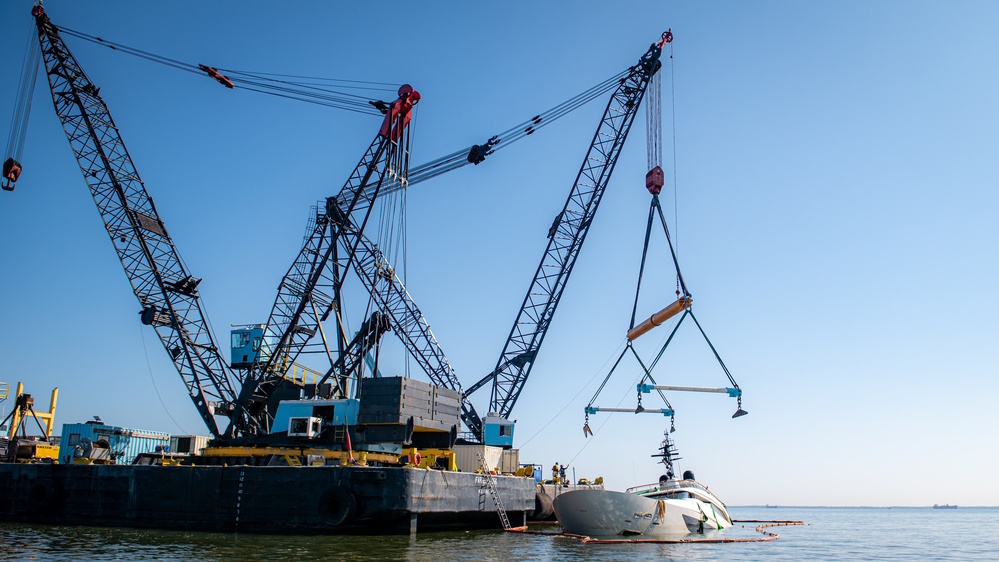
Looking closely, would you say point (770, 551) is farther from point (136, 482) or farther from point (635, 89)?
point (635, 89)

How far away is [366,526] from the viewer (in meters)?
37.5

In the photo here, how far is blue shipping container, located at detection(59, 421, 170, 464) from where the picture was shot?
180 feet

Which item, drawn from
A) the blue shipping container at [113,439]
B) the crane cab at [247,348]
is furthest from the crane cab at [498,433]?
the blue shipping container at [113,439]

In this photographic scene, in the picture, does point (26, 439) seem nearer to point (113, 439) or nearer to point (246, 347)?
point (113, 439)

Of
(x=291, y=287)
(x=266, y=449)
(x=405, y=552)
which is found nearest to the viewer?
(x=405, y=552)

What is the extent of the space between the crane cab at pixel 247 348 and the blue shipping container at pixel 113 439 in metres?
11.0

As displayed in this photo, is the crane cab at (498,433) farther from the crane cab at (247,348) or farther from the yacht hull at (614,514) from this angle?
the yacht hull at (614,514)

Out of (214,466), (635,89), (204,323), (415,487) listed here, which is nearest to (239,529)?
(214,466)

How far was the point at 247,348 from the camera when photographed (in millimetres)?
68625

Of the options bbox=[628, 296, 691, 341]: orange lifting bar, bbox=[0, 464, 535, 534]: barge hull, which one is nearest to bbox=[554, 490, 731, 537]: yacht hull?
bbox=[0, 464, 535, 534]: barge hull

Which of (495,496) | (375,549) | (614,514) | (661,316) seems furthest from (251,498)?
(661,316)

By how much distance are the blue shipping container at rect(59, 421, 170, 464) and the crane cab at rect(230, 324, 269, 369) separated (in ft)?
36.2

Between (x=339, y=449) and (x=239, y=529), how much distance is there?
8400 mm

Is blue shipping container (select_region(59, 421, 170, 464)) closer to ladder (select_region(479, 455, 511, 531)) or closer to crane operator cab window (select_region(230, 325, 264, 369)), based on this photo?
crane operator cab window (select_region(230, 325, 264, 369))
